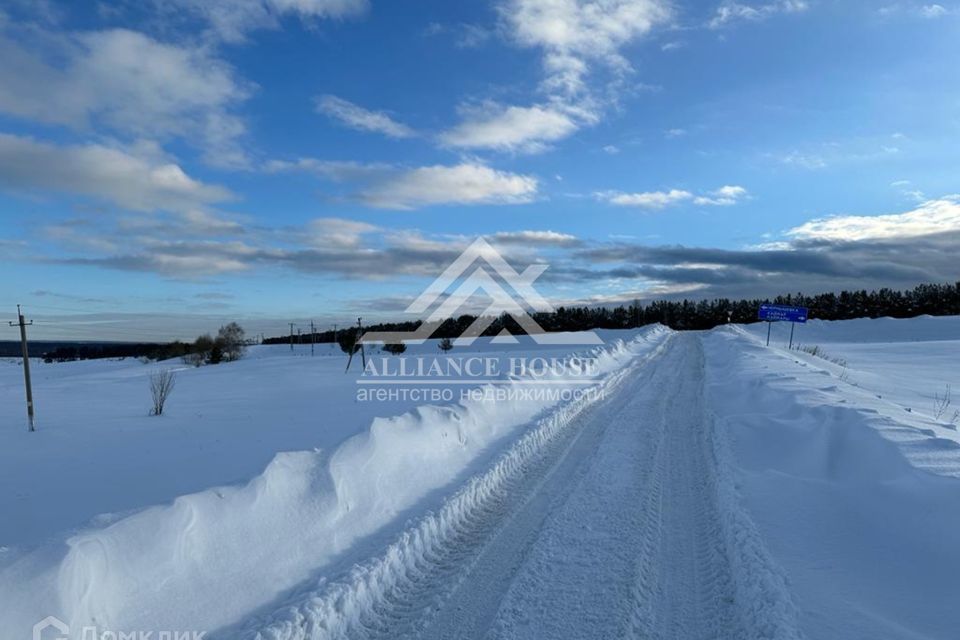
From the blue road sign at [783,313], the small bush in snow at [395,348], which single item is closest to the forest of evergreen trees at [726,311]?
the small bush in snow at [395,348]

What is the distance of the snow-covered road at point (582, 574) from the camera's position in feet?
12.5

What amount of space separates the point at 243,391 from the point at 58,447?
12548mm

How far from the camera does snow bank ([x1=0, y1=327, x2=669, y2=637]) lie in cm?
357

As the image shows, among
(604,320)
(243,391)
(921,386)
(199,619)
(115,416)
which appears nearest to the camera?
(199,619)

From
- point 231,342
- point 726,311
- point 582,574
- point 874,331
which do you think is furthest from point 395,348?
point 726,311

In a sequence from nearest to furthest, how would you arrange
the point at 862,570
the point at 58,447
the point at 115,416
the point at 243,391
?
the point at 862,570
the point at 58,447
the point at 115,416
the point at 243,391

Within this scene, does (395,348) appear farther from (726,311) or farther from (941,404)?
(726,311)

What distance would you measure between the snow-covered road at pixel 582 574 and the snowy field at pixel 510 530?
0.02 m

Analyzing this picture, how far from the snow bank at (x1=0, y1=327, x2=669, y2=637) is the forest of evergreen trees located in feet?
229

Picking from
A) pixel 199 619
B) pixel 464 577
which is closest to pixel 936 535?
pixel 464 577

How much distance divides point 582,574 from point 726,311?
114m

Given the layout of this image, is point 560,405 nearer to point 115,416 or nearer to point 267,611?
point 267,611

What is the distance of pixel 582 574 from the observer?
4.50 metres

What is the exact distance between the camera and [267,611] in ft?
13.3
